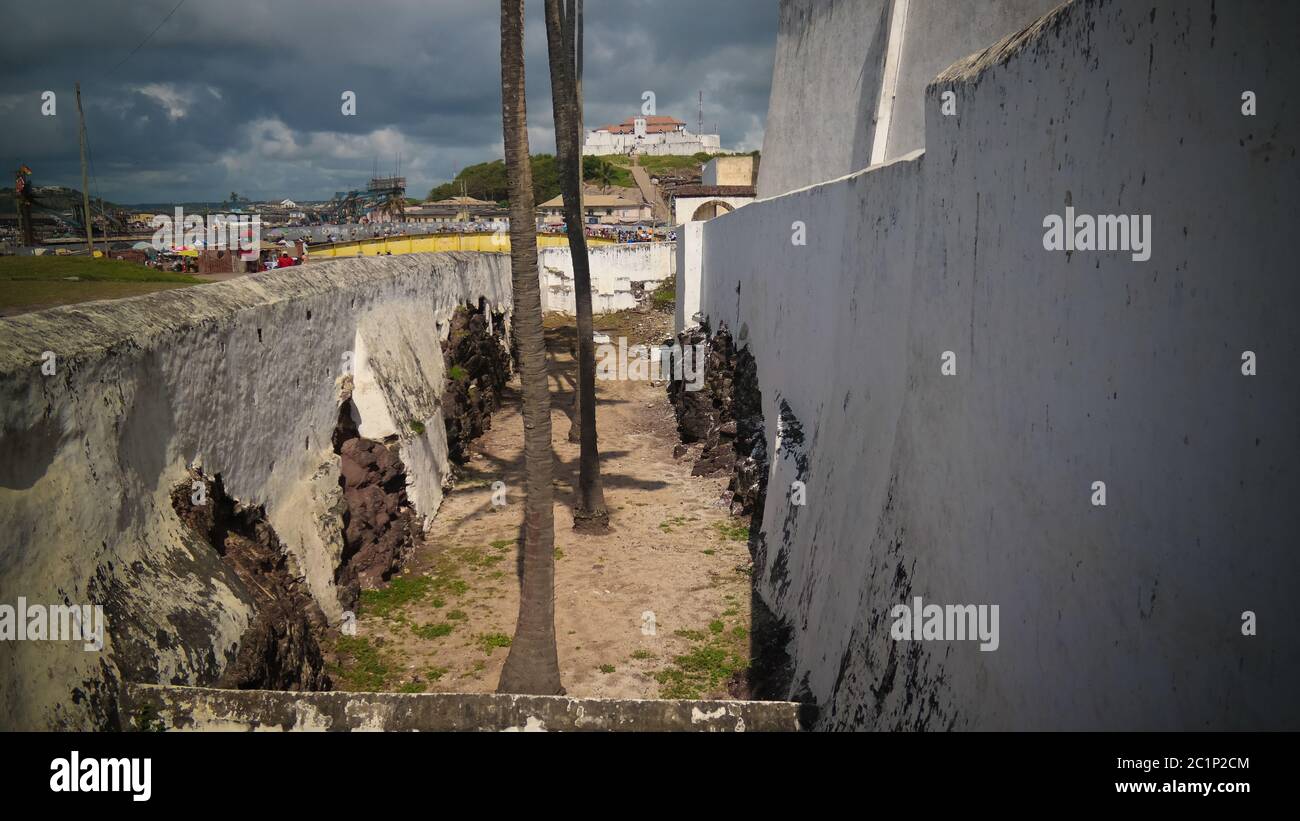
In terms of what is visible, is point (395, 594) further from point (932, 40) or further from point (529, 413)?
point (932, 40)

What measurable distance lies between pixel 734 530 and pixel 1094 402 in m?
8.81

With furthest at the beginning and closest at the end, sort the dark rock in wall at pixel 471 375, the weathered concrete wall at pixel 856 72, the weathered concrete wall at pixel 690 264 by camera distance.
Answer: the weathered concrete wall at pixel 690 264, the dark rock in wall at pixel 471 375, the weathered concrete wall at pixel 856 72

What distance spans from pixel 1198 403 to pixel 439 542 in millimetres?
10331

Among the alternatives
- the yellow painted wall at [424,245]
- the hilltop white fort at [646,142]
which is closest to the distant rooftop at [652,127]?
the hilltop white fort at [646,142]

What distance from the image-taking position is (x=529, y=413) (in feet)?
25.7

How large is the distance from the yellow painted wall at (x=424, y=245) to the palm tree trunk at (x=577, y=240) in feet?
39.3

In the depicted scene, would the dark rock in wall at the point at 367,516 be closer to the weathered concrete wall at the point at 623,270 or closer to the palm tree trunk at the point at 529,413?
the palm tree trunk at the point at 529,413

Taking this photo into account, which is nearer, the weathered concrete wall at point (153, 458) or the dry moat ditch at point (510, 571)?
the weathered concrete wall at point (153, 458)

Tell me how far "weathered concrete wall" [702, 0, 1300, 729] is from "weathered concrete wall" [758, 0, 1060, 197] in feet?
11.6

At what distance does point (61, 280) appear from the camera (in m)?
11.1

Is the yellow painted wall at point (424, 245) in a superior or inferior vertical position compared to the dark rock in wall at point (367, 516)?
superior

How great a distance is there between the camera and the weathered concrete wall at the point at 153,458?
4410 mm

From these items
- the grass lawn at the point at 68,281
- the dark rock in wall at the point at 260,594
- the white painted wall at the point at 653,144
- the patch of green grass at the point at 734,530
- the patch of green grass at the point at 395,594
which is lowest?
the patch of green grass at the point at 395,594

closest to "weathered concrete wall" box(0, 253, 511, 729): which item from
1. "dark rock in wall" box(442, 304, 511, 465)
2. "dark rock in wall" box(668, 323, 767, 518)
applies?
"dark rock in wall" box(442, 304, 511, 465)
